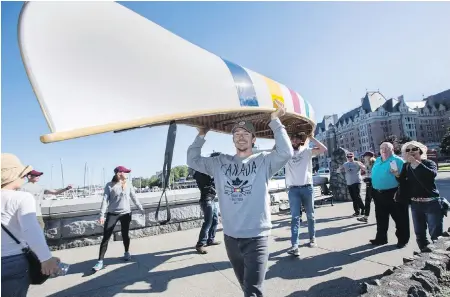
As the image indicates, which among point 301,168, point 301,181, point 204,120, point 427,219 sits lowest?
point 427,219

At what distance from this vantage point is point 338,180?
409 inches

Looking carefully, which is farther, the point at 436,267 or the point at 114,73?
the point at 436,267

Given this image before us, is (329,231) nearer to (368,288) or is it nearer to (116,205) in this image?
(368,288)

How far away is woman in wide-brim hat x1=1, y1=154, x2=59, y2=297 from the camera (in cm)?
189

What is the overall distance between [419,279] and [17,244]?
10.7 ft

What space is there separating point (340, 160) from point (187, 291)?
8695mm

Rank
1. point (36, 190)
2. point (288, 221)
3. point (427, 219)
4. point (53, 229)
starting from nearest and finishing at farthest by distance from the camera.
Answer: point (427, 219) → point (36, 190) → point (53, 229) → point (288, 221)

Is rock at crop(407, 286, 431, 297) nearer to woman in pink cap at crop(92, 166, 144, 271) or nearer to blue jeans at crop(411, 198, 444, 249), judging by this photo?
blue jeans at crop(411, 198, 444, 249)

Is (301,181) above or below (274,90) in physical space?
below

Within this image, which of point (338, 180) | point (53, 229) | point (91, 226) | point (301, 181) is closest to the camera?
point (301, 181)

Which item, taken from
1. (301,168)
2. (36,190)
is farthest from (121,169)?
(301,168)

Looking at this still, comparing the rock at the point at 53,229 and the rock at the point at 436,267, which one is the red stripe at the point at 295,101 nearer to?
the rock at the point at 436,267

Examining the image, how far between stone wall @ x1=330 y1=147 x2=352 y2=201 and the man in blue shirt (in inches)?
229

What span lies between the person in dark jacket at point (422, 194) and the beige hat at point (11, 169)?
4.52 m
